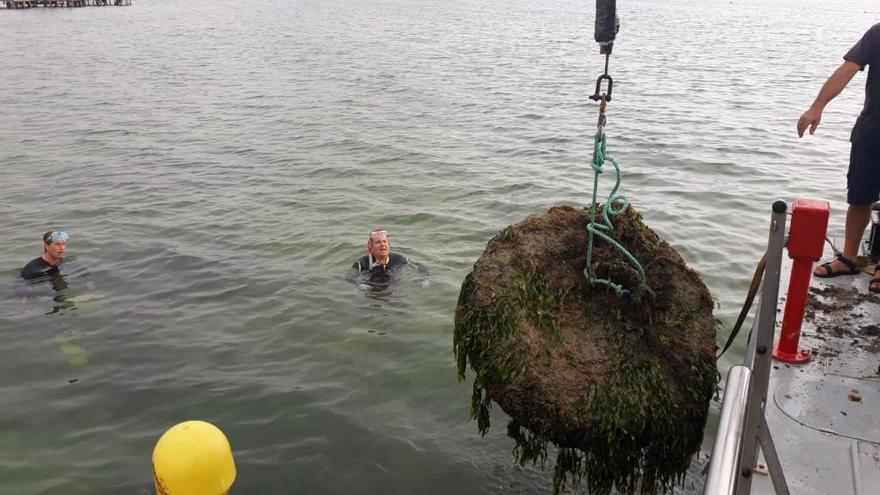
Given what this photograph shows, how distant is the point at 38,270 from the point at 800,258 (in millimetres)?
10484

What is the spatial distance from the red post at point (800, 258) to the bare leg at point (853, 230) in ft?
5.44

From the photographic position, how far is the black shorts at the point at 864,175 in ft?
18.4

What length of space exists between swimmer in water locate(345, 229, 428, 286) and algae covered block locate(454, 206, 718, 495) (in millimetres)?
5627

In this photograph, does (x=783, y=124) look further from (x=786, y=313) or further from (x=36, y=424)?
(x=36, y=424)

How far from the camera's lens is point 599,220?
180 inches

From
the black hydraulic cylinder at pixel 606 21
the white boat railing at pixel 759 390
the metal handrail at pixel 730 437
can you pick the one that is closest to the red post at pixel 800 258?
the white boat railing at pixel 759 390

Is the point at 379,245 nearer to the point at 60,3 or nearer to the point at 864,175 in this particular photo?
the point at 864,175

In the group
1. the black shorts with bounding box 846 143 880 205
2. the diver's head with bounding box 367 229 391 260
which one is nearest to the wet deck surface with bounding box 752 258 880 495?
the black shorts with bounding box 846 143 880 205

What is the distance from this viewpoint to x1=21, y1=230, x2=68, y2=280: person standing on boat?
1052 cm

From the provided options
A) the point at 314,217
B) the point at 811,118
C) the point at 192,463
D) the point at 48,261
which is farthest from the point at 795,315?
the point at 48,261

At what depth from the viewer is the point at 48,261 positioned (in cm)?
1064

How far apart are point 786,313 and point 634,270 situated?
1027 millimetres

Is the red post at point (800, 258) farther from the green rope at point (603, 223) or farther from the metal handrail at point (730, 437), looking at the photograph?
the metal handrail at point (730, 437)

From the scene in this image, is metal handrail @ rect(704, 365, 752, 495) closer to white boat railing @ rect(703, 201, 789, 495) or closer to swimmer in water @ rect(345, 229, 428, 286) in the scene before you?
white boat railing @ rect(703, 201, 789, 495)
